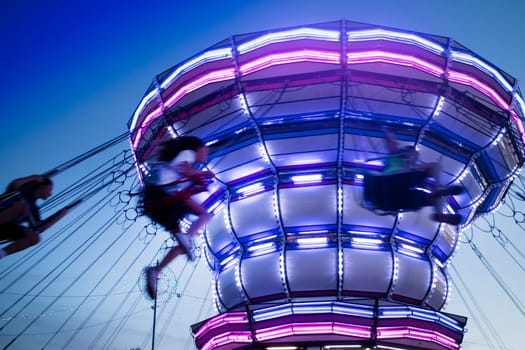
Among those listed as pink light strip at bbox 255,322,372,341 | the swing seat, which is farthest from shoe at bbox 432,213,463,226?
pink light strip at bbox 255,322,372,341

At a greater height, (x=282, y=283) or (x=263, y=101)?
(x=263, y=101)

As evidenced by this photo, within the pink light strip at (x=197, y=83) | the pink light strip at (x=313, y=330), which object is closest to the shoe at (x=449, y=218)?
the pink light strip at (x=313, y=330)

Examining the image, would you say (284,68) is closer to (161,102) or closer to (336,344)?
(161,102)

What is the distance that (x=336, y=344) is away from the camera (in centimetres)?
984

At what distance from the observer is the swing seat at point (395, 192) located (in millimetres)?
5828

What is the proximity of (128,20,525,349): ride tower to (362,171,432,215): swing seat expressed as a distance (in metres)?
2.30

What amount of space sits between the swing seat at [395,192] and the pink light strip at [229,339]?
6.01m

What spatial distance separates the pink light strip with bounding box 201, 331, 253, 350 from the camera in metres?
10.4

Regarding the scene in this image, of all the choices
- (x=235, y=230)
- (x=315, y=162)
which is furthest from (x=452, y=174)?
(x=235, y=230)

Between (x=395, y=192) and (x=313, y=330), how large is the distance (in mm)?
5509

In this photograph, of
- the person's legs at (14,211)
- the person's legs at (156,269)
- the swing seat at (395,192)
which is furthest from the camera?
the person's legs at (156,269)

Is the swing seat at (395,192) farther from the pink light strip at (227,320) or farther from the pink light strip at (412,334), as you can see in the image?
the pink light strip at (227,320)

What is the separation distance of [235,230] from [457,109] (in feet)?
22.2

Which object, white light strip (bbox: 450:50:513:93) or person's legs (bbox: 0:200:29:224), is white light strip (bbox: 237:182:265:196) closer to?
white light strip (bbox: 450:50:513:93)
